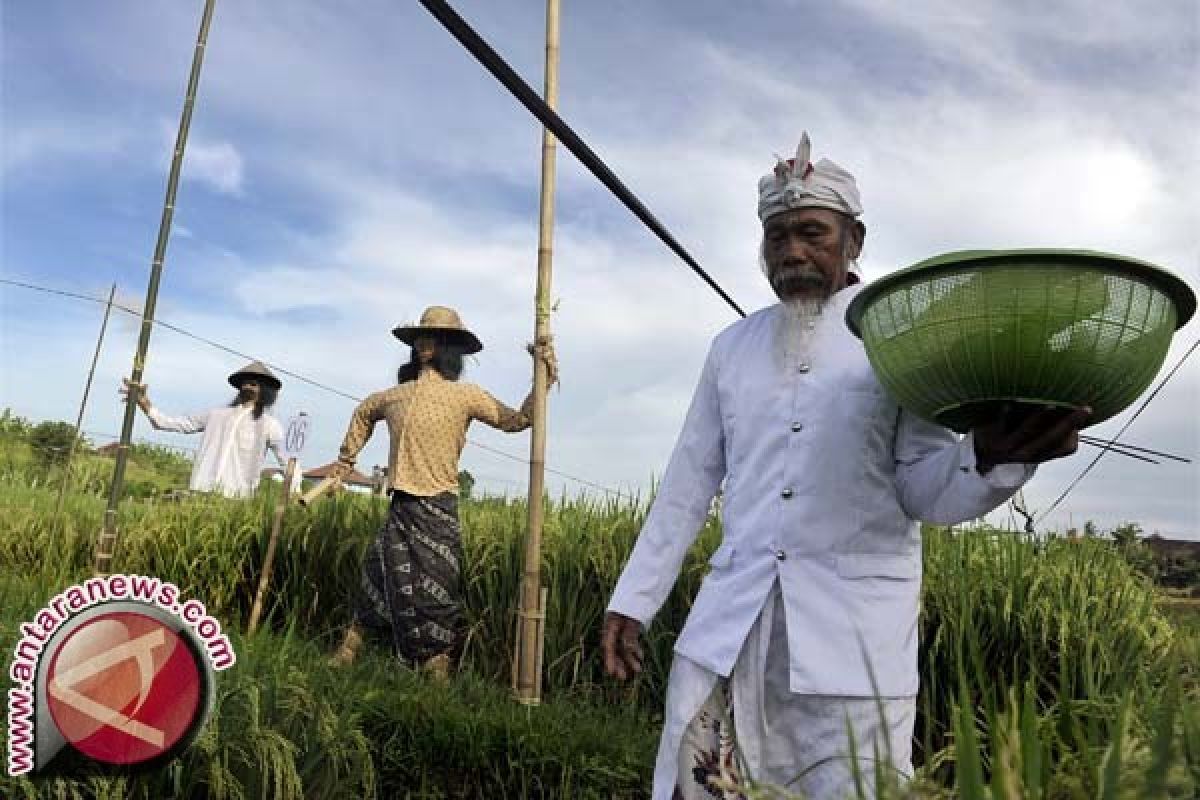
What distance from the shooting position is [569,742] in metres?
3.38

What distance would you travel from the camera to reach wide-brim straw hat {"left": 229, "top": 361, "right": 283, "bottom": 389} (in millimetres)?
7059

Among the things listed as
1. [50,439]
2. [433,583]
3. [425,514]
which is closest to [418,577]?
[433,583]

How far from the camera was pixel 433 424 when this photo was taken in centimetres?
486

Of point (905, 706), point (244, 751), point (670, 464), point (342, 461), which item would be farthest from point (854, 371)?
point (342, 461)

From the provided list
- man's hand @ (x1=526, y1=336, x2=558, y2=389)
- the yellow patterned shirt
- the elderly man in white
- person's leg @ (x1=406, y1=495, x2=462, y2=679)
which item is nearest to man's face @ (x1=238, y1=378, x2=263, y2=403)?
the yellow patterned shirt

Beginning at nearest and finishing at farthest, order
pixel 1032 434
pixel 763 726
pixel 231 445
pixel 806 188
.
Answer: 1. pixel 1032 434
2. pixel 763 726
3. pixel 806 188
4. pixel 231 445

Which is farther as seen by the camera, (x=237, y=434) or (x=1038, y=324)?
(x=237, y=434)

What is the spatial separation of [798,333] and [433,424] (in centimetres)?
293

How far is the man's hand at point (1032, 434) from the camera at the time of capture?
1.50 m

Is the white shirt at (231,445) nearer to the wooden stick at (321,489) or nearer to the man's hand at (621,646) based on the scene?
the wooden stick at (321,489)

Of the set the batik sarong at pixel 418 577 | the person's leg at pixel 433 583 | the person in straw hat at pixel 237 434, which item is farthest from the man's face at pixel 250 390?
the person's leg at pixel 433 583

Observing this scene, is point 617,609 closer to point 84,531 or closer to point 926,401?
point 926,401

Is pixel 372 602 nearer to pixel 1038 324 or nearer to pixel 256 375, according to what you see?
pixel 256 375

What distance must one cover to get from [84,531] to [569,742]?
202 inches
